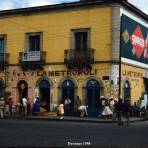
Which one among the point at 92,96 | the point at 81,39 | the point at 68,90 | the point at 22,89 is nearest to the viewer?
the point at 92,96

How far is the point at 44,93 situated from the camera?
44531mm

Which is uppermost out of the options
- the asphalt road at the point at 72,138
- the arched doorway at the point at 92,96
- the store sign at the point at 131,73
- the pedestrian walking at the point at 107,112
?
the store sign at the point at 131,73

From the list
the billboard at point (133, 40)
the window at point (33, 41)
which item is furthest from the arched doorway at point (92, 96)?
the window at point (33, 41)

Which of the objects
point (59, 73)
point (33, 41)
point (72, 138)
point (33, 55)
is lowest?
point (72, 138)

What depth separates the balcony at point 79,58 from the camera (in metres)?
41.5

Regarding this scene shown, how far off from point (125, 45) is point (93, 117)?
6.40 meters

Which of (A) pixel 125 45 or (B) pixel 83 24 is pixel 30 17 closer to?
(B) pixel 83 24

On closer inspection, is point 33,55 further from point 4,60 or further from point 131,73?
point 131,73

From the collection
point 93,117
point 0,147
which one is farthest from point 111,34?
point 0,147

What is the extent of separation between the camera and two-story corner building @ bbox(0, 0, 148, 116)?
41.1 metres

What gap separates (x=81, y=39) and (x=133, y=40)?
470cm

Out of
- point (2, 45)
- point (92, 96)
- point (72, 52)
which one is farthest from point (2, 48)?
point (92, 96)

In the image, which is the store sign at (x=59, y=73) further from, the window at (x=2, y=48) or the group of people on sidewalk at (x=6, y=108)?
the group of people on sidewalk at (x=6, y=108)

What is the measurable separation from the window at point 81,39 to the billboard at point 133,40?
2.87 m
